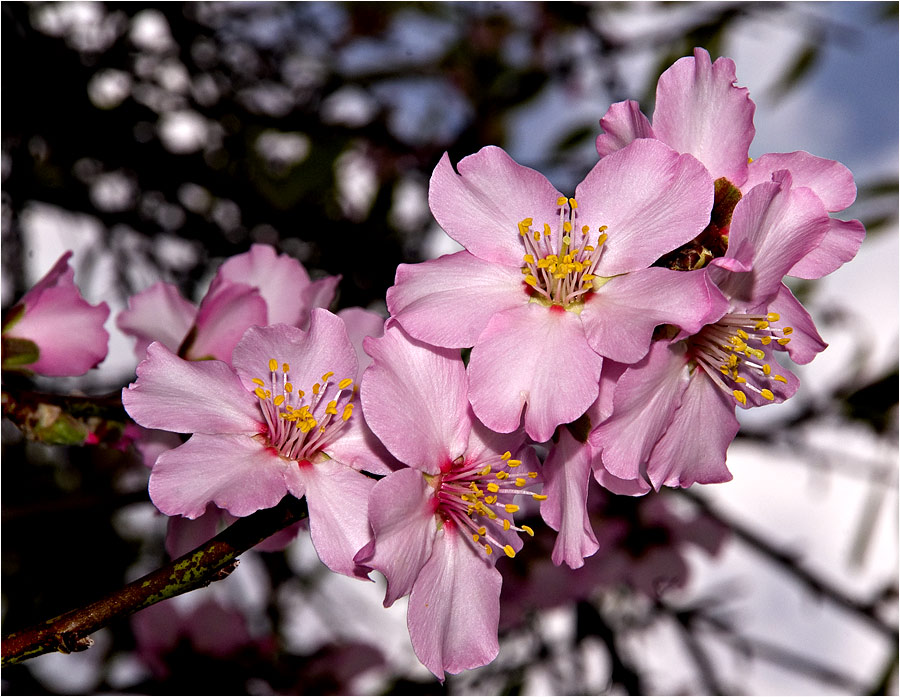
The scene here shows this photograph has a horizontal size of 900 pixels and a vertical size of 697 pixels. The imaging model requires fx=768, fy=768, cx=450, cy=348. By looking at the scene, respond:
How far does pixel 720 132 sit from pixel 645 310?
0.21 m

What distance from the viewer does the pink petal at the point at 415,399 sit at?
0.63m

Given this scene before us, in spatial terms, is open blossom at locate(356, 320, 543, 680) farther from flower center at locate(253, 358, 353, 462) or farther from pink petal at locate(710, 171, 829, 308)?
pink petal at locate(710, 171, 829, 308)

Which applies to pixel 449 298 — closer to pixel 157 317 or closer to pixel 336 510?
pixel 336 510

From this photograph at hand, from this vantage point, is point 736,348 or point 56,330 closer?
point 736,348

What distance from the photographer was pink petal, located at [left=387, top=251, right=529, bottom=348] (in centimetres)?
63

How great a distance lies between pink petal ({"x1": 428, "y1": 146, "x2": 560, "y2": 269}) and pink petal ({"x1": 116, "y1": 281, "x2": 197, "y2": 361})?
1.21ft

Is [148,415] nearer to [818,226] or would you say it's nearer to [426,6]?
[818,226]

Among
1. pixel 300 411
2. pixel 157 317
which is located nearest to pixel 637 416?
pixel 300 411

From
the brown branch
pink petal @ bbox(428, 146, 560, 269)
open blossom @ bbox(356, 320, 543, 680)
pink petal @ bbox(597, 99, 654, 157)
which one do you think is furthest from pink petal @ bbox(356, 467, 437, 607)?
pink petal @ bbox(597, 99, 654, 157)

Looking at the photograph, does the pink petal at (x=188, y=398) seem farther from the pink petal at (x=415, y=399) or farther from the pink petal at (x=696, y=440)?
the pink petal at (x=696, y=440)

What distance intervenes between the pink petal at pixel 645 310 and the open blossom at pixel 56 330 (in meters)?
0.54

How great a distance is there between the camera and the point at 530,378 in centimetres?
62

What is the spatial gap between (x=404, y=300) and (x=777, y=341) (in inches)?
13.9

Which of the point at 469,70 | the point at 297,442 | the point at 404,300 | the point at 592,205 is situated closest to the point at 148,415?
the point at 297,442
